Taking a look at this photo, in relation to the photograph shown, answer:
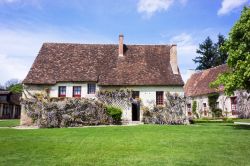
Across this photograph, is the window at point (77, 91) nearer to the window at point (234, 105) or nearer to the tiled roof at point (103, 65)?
the tiled roof at point (103, 65)

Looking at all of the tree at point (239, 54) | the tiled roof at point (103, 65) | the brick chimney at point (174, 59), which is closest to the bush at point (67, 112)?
the tiled roof at point (103, 65)

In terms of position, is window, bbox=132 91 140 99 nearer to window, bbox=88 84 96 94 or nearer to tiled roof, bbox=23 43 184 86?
tiled roof, bbox=23 43 184 86

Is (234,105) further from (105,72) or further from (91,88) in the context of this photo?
(91,88)

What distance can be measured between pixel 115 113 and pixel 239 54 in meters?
10.3

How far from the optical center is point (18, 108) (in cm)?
5603

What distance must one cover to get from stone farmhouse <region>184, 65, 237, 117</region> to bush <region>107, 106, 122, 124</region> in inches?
604

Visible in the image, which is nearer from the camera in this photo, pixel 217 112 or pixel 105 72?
pixel 105 72

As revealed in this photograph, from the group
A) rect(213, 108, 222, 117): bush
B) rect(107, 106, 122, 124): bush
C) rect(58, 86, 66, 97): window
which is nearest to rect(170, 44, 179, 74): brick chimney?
rect(107, 106, 122, 124): bush

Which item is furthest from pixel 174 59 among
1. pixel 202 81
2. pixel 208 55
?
pixel 208 55

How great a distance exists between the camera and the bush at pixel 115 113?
72.0 ft

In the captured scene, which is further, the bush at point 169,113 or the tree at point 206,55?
the tree at point 206,55

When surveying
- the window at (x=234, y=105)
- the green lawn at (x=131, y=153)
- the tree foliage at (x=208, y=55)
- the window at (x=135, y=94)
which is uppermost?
the tree foliage at (x=208, y=55)

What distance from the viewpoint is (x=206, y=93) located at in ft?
116

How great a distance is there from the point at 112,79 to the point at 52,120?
7175 mm
